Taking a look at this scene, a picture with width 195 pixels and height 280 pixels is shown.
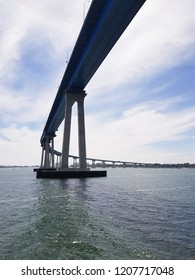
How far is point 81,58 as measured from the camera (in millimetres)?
48500

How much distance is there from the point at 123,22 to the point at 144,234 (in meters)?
30.5

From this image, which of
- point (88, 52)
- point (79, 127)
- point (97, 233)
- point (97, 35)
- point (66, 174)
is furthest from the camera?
point (79, 127)

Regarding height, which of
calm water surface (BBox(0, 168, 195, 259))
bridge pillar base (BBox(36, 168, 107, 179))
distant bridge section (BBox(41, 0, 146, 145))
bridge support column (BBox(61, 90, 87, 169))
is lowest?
calm water surface (BBox(0, 168, 195, 259))

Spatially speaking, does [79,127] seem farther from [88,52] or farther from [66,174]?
[88,52]

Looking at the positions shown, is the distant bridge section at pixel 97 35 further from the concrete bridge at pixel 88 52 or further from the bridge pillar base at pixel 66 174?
the bridge pillar base at pixel 66 174

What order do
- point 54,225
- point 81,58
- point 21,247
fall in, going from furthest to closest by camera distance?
point 81,58, point 54,225, point 21,247

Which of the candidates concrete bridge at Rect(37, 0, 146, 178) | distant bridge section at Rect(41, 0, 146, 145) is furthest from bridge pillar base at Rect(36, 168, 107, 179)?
distant bridge section at Rect(41, 0, 146, 145)

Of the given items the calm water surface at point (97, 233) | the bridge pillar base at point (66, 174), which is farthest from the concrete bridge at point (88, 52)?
the calm water surface at point (97, 233)

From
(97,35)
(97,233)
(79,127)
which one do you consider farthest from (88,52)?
(97,233)

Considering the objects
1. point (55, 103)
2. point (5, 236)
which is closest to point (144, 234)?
point (5, 236)

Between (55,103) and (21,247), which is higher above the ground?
(55,103)

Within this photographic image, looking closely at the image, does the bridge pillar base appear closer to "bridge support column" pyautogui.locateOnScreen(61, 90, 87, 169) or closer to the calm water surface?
"bridge support column" pyautogui.locateOnScreen(61, 90, 87, 169)
